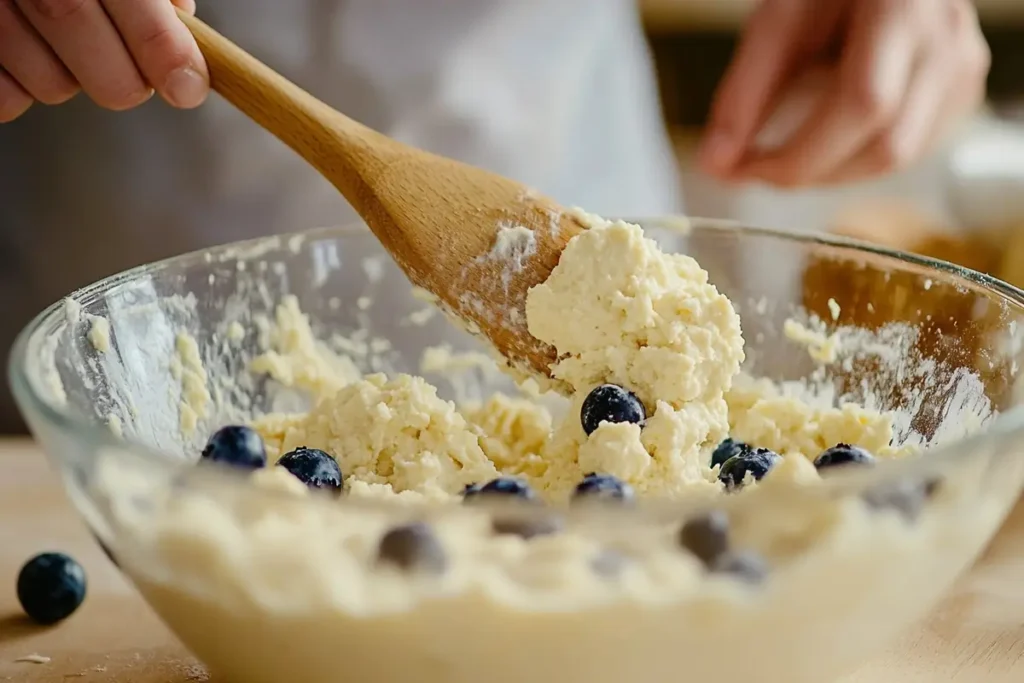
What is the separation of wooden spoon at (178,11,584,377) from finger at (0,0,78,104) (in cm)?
15

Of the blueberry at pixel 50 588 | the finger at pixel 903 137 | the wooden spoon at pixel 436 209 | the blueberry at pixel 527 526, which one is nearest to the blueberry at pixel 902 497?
the blueberry at pixel 527 526

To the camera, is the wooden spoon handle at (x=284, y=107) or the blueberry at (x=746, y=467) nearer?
the blueberry at (x=746, y=467)

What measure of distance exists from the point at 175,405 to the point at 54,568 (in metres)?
0.21

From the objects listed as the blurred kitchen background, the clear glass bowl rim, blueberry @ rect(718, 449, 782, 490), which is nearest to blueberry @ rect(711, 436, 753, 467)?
blueberry @ rect(718, 449, 782, 490)

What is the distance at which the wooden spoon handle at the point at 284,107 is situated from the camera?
120 centimetres

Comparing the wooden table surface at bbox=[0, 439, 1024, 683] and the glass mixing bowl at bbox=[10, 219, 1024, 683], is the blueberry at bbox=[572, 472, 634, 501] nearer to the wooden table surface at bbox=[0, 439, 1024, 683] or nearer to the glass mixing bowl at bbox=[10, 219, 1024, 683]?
the glass mixing bowl at bbox=[10, 219, 1024, 683]

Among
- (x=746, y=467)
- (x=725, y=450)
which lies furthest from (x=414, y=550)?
(x=725, y=450)

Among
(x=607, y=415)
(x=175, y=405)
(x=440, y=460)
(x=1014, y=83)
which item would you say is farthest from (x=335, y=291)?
(x=1014, y=83)

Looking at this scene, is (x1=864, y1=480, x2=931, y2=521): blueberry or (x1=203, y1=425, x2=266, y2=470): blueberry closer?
(x1=864, y1=480, x2=931, y2=521): blueberry

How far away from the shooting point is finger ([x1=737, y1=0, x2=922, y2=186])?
1.65 metres

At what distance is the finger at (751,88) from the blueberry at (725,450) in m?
0.64

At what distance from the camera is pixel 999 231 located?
3090mm

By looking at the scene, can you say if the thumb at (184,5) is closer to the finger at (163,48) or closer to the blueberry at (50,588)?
the finger at (163,48)

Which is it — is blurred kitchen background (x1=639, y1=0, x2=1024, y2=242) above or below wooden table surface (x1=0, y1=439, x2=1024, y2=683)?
above
